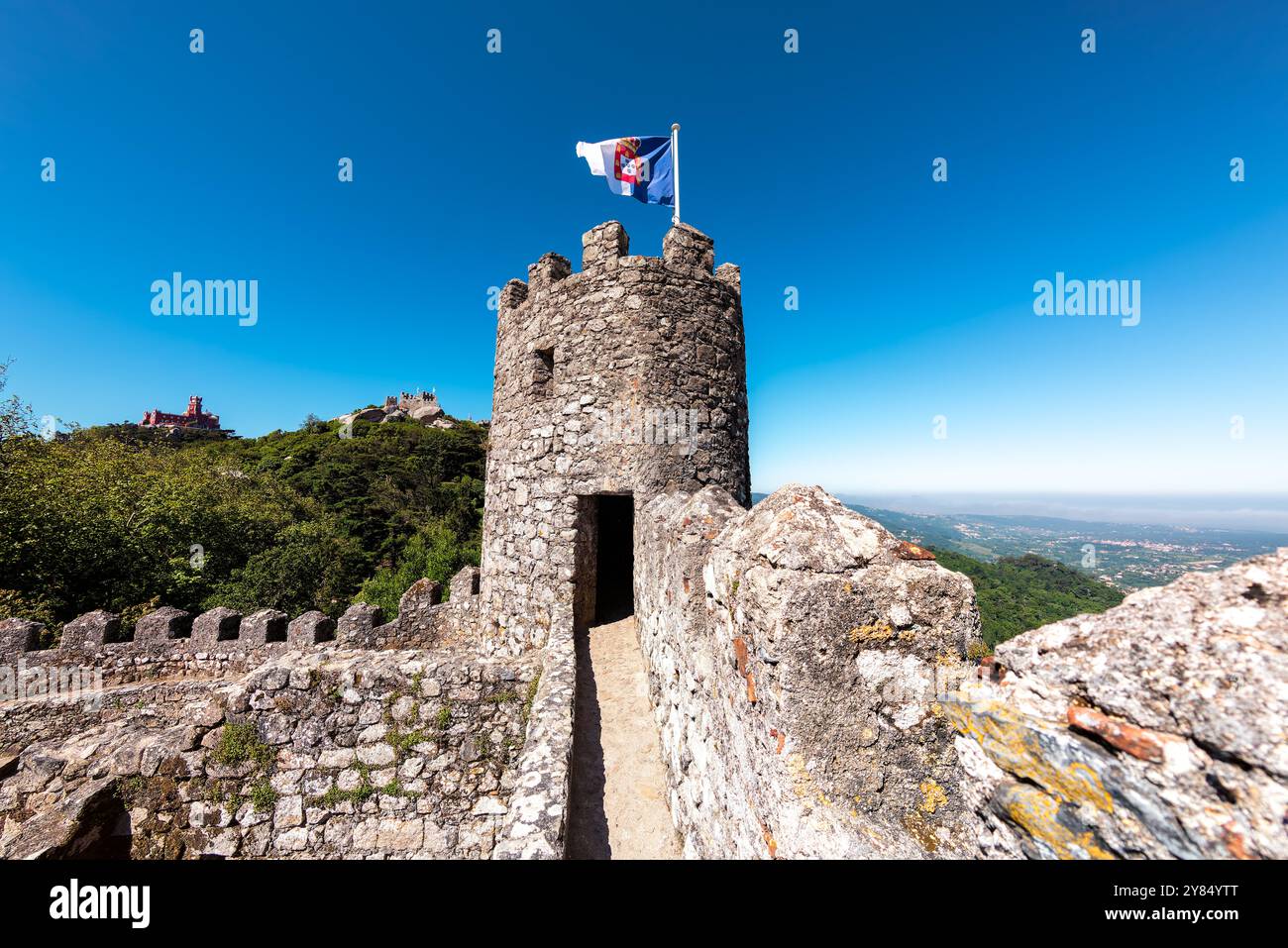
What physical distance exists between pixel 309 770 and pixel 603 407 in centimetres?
503

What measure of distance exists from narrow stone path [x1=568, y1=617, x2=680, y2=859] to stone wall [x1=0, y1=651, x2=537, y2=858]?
77 centimetres

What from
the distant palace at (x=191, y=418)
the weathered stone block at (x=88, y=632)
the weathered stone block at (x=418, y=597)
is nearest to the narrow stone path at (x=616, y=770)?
the weathered stone block at (x=418, y=597)

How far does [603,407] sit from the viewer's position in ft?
21.0

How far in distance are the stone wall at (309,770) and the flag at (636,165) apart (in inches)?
306

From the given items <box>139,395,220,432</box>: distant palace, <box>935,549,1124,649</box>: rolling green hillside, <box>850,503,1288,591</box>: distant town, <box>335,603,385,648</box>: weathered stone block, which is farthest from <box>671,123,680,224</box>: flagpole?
<box>139,395,220,432</box>: distant palace

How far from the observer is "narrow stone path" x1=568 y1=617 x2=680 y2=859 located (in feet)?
11.5

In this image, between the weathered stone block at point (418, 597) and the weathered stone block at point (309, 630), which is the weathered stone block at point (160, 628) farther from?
the weathered stone block at point (418, 597)

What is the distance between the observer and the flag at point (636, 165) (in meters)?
7.67

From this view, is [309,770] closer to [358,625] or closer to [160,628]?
[358,625]

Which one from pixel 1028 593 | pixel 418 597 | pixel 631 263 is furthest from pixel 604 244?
pixel 1028 593

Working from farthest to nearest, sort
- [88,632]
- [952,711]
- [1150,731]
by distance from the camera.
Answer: [88,632] → [952,711] → [1150,731]

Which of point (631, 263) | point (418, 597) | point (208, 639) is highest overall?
point (631, 263)

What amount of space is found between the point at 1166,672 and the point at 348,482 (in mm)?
34035
